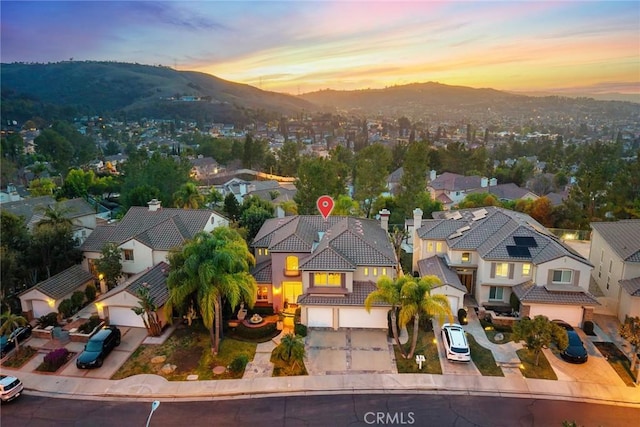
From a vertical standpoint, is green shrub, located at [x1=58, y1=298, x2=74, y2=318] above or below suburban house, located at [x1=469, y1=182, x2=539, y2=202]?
above

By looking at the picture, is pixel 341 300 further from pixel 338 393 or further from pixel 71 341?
pixel 71 341

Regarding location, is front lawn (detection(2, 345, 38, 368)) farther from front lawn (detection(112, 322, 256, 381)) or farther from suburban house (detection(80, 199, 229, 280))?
suburban house (detection(80, 199, 229, 280))

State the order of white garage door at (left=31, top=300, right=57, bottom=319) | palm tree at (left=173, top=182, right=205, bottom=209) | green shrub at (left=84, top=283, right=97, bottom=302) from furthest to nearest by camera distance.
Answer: palm tree at (left=173, top=182, right=205, bottom=209) → green shrub at (left=84, top=283, right=97, bottom=302) → white garage door at (left=31, top=300, right=57, bottom=319)

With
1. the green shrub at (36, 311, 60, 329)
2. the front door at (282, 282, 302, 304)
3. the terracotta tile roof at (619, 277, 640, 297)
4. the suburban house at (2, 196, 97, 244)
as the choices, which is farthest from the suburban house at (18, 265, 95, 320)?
the terracotta tile roof at (619, 277, 640, 297)

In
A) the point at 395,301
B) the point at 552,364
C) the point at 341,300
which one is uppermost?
the point at 395,301

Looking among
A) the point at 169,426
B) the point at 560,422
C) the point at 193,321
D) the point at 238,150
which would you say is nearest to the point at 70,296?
the point at 193,321

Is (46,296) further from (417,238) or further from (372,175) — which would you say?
(372,175)
